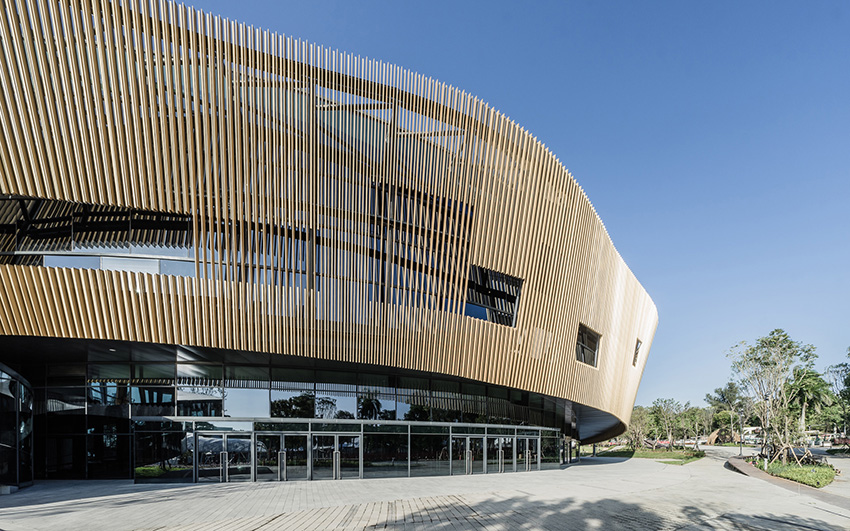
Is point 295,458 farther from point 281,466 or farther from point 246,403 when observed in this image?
point 246,403

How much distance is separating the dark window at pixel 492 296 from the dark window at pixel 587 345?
526 centimetres

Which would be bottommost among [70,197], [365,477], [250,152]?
[365,477]

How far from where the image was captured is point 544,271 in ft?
71.2

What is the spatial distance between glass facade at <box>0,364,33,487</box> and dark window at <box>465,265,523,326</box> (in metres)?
14.3

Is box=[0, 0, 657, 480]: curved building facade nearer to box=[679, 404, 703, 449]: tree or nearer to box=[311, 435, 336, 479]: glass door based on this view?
box=[311, 435, 336, 479]: glass door

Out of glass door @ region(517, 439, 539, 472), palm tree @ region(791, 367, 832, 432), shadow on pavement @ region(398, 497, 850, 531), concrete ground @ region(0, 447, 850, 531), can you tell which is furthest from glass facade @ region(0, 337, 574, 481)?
palm tree @ region(791, 367, 832, 432)

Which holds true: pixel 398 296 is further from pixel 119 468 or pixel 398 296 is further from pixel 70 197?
pixel 119 468

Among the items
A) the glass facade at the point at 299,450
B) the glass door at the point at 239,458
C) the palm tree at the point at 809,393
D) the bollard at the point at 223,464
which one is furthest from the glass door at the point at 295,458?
the palm tree at the point at 809,393

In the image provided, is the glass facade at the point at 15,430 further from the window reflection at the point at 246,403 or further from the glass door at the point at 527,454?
the glass door at the point at 527,454

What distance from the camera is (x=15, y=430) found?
52.3 feet

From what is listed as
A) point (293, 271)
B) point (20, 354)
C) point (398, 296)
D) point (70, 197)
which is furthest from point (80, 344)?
point (398, 296)

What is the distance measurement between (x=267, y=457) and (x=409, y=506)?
23.1ft

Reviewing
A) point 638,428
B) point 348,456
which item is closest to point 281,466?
point 348,456

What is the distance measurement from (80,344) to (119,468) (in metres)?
5.17
